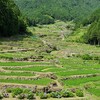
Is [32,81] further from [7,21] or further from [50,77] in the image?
[7,21]

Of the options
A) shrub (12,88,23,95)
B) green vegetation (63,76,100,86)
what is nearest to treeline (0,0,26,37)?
green vegetation (63,76,100,86)

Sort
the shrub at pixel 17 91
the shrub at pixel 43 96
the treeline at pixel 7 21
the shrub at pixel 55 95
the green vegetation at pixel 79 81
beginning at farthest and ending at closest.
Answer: the treeline at pixel 7 21 → the green vegetation at pixel 79 81 → the shrub at pixel 55 95 → the shrub at pixel 17 91 → the shrub at pixel 43 96

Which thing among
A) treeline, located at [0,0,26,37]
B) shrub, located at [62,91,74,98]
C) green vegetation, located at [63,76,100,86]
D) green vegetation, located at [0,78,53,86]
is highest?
treeline, located at [0,0,26,37]

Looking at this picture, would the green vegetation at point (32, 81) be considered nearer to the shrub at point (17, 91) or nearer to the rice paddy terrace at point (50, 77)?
the rice paddy terrace at point (50, 77)

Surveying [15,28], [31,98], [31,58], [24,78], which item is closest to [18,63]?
[31,58]

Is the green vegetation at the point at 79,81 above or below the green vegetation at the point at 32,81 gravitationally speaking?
below

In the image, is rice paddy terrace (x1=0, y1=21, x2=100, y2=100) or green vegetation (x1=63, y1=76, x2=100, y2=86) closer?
rice paddy terrace (x1=0, y1=21, x2=100, y2=100)

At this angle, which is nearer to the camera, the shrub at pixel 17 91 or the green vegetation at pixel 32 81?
the shrub at pixel 17 91

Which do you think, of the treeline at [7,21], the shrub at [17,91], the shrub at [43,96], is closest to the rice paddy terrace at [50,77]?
the shrub at [43,96]

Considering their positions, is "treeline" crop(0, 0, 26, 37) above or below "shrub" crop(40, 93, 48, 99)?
above

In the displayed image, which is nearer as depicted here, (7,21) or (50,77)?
(50,77)

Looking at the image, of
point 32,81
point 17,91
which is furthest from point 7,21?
point 17,91

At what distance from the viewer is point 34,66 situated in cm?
6322

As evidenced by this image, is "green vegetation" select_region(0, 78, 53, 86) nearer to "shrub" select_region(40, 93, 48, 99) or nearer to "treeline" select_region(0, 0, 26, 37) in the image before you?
"shrub" select_region(40, 93, 48, 99)
